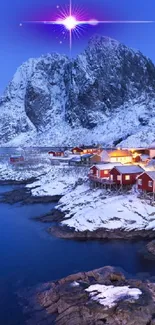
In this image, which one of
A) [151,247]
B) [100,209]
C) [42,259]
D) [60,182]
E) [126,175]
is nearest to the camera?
[42,259]

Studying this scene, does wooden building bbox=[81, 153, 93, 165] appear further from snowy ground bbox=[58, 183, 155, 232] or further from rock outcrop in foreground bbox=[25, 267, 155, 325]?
rock outcrop in foreground bbox=[25, 267, 155, 325]

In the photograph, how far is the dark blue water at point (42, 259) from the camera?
2345cm

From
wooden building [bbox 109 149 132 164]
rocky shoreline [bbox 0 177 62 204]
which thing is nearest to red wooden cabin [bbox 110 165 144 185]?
rocky shoreline [bbox 0 177 62 204]

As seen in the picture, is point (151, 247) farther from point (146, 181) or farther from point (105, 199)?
point (146, 181)

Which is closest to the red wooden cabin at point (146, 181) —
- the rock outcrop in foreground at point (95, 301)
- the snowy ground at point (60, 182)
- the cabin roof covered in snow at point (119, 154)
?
the snowy ground at point (60, 182)

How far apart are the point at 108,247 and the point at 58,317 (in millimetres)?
13548

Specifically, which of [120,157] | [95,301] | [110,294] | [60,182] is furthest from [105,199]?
[120,157]

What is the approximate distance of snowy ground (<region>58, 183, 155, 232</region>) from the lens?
116 ft

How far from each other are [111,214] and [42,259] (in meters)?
10.8

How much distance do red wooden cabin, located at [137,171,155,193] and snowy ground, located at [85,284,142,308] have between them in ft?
71.5

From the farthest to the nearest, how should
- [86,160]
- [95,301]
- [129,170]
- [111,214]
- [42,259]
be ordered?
[86,160]
[129,170]
[111,214]
[42,259]
[95,301]

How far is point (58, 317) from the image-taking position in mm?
19078

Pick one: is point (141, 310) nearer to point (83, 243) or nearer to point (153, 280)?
point (153, 280)

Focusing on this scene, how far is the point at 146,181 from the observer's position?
42156mm
